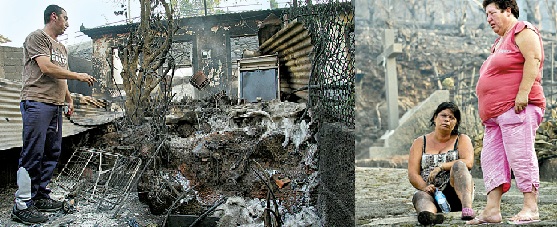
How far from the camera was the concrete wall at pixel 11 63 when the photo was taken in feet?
11.4

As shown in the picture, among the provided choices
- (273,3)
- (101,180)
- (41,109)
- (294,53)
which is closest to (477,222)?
(41,109)

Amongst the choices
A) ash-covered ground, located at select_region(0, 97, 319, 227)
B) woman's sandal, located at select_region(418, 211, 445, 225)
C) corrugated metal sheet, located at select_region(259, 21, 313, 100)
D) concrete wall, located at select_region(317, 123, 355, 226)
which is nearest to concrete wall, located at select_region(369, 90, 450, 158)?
woman's sandal, located at select_region(418, 211, 445, 225)

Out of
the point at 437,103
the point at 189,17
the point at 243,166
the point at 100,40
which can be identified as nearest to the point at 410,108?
the point at 437,103

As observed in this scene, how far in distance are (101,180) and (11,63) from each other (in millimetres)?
1311

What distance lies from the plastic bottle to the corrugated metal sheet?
2.44 metres

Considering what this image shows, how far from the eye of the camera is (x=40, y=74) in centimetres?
230

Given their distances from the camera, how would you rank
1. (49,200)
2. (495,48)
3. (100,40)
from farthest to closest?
(100,40) → (49,200) → (495,48)

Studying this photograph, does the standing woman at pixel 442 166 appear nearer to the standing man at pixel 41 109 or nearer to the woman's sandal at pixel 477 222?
the woman's sandal at pixel 477 222

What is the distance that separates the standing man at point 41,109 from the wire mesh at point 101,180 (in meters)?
0.29

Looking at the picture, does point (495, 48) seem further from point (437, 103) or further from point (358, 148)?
point (358, 148)

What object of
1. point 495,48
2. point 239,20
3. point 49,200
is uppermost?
point 239,20

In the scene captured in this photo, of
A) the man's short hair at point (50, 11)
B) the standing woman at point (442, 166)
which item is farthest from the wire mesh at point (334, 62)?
the man's short hair at point (50, 11)

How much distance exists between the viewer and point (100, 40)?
4.77 metres

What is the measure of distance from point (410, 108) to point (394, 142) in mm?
87
